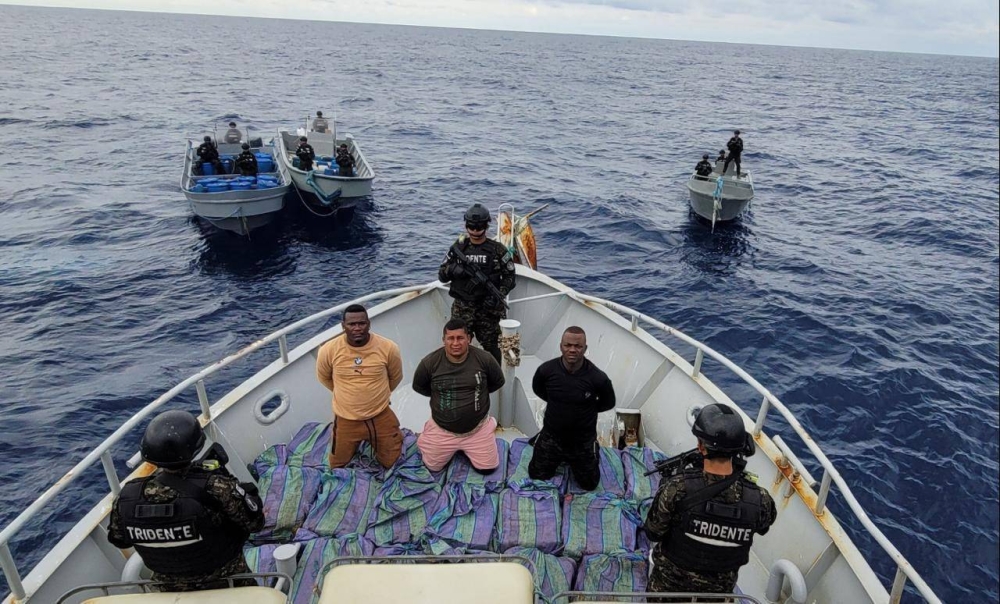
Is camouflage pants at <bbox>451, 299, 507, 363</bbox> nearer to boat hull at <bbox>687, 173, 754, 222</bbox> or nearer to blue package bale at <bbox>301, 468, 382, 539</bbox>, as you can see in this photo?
blue package bale at <bbox>301, 468, 382, 539</bbox>

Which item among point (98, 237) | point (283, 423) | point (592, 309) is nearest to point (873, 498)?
point (592, 309)

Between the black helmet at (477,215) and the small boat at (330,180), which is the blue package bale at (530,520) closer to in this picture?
the black helmet at (477,215)

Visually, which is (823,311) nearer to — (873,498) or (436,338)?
(873,498)

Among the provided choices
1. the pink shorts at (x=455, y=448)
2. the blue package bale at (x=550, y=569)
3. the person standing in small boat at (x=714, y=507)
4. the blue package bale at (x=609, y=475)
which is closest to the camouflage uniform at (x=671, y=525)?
the person standing in small boat at (x=714, y=507)

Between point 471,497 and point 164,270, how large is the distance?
16.1 meters

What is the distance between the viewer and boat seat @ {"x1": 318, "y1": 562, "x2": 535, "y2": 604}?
296cm

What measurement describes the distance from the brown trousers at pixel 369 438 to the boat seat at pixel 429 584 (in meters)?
2.84

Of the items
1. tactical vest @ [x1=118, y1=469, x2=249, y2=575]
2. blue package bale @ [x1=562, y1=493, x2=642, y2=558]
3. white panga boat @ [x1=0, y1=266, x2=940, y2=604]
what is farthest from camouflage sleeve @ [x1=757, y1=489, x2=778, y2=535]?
tactical vest @ [x1=118, y1=469, x2=249, y2=575]

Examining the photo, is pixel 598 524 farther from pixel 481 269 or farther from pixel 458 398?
pixel 481 269

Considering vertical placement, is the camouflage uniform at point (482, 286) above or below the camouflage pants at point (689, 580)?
above

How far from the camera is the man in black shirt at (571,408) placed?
537 centimetres

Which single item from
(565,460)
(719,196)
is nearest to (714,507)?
(565,460)

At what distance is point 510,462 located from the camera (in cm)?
627

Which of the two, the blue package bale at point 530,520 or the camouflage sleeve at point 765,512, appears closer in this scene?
the camouflage sleeve at point 765,512
